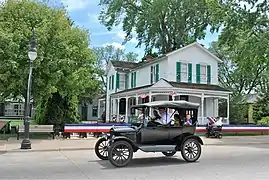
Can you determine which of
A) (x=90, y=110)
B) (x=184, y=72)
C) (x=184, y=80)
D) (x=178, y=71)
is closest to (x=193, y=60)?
(x=184, y=72)

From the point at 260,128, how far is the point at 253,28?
26.7 feet

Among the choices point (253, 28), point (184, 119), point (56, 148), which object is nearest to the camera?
point (184, 119)

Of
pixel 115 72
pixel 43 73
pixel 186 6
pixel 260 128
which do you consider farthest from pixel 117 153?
pixel 186 6

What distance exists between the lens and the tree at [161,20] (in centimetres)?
3838

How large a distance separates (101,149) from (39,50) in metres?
8.99

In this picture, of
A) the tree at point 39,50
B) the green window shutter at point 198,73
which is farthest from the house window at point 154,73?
the tree at point 39,50

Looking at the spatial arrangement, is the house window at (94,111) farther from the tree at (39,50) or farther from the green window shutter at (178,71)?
the tree at (39,50)

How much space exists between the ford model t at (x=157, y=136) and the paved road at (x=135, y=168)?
407 millimetres

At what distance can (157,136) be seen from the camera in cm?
1131

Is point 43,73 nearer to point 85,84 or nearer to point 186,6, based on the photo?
point 85,84

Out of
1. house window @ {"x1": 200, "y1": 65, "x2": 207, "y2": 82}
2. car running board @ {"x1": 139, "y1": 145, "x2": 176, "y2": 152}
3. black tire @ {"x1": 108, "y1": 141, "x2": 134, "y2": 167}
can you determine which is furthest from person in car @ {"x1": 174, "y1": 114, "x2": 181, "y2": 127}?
house window @ {"x1": 200, "y1": 65, "x2": 207, "y2": 82}

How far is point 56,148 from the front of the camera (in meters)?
15.1

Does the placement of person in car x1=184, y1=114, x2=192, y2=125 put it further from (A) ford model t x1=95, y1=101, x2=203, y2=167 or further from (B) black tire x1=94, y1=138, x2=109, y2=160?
(B) black tire x1=94, y1=138, x2=109, y2=160

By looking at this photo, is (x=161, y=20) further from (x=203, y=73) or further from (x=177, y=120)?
(x=177, y=120)
